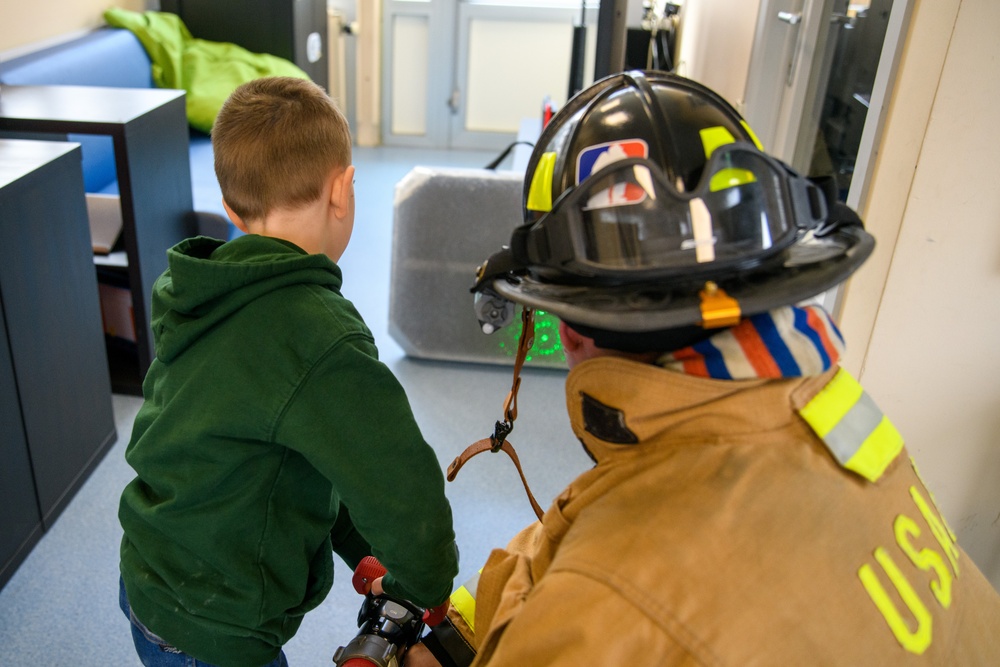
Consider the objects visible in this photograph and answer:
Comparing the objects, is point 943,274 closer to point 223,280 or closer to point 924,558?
point 924,558

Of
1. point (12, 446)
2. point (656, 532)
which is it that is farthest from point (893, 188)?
point (12, 446)

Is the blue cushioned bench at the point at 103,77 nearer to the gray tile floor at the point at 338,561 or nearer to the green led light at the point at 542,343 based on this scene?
the gray tile floor at the point at 338,561

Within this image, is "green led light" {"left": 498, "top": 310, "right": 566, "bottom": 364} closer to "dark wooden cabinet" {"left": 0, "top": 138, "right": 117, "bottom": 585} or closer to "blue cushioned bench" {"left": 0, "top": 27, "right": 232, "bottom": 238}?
"blue cushioned bench" {"left": 0, "top": 27, "right": 232, "bottom": 238}

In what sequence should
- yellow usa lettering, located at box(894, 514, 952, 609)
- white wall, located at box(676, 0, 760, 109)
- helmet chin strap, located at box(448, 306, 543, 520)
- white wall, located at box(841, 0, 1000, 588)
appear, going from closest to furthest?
yellow usa lettering, located at box(894, 514, 952, 609) → helmet chin strap, located at box(448, 306, 543, 520) → white wall, located at box(841, 0, 1000, 588) → white wall, located at box(676, 0, 760, 109)

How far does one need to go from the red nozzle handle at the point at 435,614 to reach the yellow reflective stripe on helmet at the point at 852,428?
604 mm

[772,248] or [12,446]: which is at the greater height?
[772,248]

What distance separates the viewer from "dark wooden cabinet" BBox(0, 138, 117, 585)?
1935 mm

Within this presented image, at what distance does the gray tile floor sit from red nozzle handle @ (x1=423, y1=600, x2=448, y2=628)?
0.82 m

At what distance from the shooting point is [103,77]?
3.63m

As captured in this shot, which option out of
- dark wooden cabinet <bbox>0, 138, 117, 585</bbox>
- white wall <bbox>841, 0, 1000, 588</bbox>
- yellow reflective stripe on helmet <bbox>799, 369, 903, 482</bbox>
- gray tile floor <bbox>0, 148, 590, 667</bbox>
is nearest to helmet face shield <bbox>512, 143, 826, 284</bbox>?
yellow reflective stripe on helmet <bbox>799, 369, 903, 482</bbox>

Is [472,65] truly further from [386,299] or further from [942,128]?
[942,128]

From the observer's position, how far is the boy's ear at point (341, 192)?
124cm

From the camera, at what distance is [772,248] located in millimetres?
876

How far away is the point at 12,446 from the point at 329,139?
1226mm
